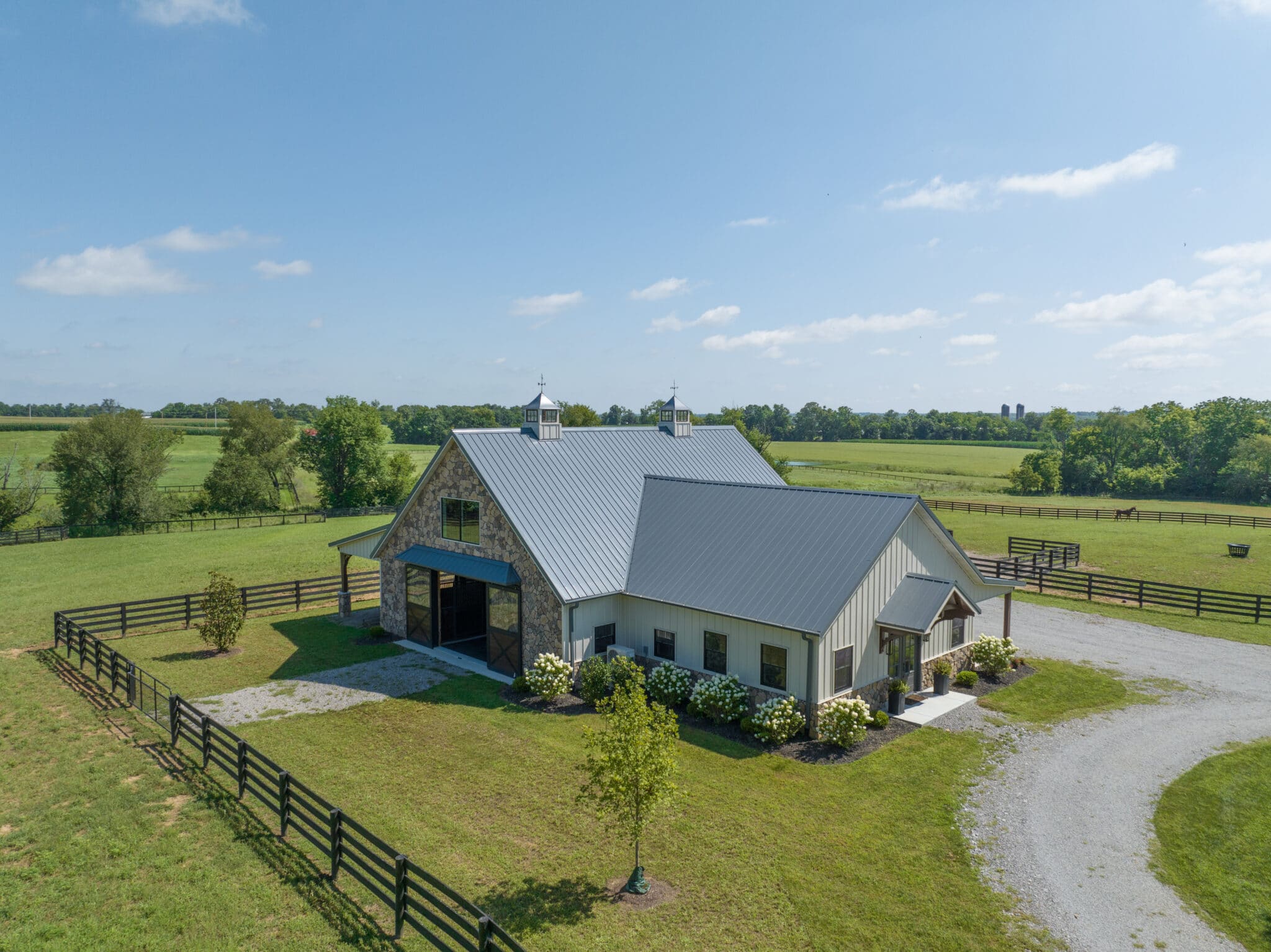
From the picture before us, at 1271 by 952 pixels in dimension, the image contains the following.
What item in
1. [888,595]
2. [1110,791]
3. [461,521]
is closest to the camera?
[1110,791]

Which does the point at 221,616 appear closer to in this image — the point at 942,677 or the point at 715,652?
the point at 715,652

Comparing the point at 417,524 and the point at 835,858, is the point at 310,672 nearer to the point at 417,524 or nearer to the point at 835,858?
the point at 417,524

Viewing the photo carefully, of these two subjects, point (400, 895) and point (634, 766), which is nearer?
point (400, 895)

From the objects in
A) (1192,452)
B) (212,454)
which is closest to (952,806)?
(1192,452)

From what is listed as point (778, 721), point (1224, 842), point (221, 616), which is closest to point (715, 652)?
point (778, 721)

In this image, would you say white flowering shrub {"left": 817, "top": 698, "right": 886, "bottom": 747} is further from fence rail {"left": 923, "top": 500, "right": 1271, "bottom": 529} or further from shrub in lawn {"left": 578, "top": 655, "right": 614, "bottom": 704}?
fence rail {"left": 923, "top": 500, "right": 1271, "bottom": 529}

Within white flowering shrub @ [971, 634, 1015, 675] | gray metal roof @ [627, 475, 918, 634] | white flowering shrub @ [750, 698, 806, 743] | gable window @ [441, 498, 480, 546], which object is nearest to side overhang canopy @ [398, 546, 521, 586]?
gable window @ [441, 498, 480, 546]

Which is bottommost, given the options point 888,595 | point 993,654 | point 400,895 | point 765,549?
point 400,895
